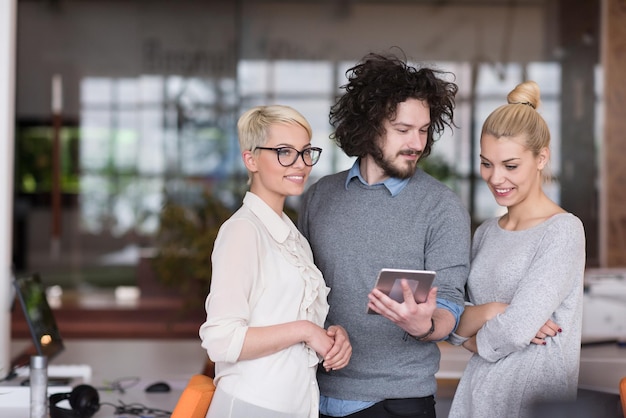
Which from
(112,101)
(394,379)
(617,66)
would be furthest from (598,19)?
(394,379)

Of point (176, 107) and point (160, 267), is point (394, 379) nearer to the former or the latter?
point (160, 267)

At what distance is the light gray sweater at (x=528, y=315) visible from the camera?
101 inches

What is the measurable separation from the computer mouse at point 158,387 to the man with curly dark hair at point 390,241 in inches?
46.9

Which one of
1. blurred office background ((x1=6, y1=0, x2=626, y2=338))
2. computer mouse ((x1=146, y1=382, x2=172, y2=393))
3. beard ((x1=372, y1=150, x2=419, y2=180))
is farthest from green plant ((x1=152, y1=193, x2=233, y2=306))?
beard ((x1=372, y1=150, x2=419, y2=180))

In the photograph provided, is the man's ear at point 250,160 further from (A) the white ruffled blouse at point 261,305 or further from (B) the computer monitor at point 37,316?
(B) the computer monitor at point 37,316

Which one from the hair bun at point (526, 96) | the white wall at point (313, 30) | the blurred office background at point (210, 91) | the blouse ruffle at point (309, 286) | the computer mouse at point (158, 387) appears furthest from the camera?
the white wall at point (313, 30)

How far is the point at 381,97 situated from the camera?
2.71m

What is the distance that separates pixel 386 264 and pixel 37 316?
1714 mm

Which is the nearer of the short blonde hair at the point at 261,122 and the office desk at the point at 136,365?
the short blonde hair at the point at 261,122

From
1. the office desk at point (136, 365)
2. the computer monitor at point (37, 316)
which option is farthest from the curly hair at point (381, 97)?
the computer monitor at point (37, 316)

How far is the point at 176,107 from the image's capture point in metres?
9.65

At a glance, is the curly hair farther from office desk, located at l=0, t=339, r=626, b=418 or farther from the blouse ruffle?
office desk, located at l=0, t=339, r=626, b=418

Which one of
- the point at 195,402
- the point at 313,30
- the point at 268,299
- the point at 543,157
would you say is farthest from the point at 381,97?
the point at 313,30

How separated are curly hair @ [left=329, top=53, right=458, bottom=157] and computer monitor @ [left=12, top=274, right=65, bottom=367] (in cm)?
154
